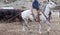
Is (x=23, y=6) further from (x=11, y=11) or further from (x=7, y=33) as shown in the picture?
(x=7, y=33)

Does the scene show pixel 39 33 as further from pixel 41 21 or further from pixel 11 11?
pixel 11 11

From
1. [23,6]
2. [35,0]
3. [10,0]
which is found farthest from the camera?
[10,0]

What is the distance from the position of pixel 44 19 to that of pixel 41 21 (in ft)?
0.66

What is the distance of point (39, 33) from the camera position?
9.77 meters

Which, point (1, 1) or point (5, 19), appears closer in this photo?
point (5, 19)

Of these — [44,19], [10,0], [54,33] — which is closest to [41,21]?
[44,19]

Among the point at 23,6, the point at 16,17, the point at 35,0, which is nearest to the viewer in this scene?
the point at 35,0

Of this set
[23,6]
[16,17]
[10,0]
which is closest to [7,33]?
[16,17]

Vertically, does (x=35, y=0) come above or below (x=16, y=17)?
above

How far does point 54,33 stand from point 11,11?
15.9 feet

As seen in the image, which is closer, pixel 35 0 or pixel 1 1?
pixel 35 0

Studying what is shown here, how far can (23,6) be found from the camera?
17688 millimetres

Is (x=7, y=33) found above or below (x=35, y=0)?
below

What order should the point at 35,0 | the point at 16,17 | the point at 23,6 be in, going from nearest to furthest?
the point at 35,0, the point at 16,17, the point at 23,6
